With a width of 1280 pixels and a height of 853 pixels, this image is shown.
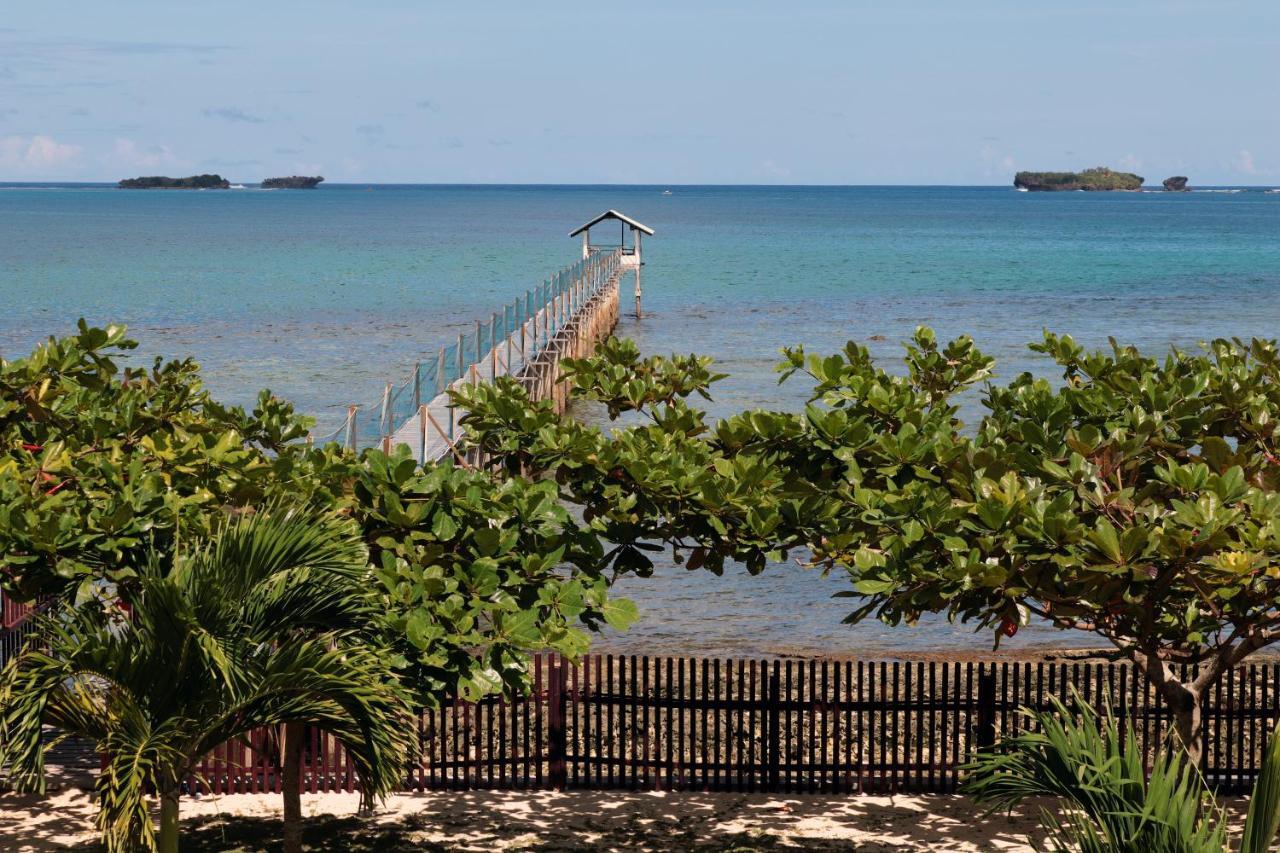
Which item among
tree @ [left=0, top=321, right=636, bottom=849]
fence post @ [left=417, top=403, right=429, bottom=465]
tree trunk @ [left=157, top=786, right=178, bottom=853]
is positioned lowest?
tree trunk @ [left=157, top=786, right=178, bottom=853]

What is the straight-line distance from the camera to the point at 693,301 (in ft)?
278

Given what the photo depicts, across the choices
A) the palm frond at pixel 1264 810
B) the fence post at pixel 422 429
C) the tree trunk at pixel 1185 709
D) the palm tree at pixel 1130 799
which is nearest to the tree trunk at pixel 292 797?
the palm tree at pixel 1130 799

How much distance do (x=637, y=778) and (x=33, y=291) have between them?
77761 mm

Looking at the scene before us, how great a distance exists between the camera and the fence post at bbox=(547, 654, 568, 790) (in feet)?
48.0

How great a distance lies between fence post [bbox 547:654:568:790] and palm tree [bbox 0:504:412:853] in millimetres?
4735

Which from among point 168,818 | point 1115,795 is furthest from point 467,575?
point 1115,795

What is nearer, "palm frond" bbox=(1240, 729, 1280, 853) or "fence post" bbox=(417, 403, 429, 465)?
"palm frond" bbox=(1240, 729, 1280, 853)

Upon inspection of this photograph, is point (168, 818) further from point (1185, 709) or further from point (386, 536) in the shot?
point (1185, 709)

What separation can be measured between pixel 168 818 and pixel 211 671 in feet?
4.67

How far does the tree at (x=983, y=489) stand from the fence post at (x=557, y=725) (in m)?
2.82

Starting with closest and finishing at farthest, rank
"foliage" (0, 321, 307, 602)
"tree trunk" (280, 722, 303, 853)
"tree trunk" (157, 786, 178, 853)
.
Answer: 1. "tree trunk" (157, 786, 178, 853)
2. "foliage" (0, 321, 307, 602)
3. "tree trunk" (280, 722, 303, 853)

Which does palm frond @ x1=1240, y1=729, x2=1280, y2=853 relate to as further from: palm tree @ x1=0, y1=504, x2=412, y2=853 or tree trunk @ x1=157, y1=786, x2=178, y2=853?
tree trunk @ x1=157, y1=786, x2=178, y2=853

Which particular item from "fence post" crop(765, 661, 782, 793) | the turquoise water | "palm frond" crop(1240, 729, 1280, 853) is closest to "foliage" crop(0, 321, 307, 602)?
"fence post" crop(765, 661, 782, 793)

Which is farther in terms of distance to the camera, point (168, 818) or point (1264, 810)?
point (168, 818)
